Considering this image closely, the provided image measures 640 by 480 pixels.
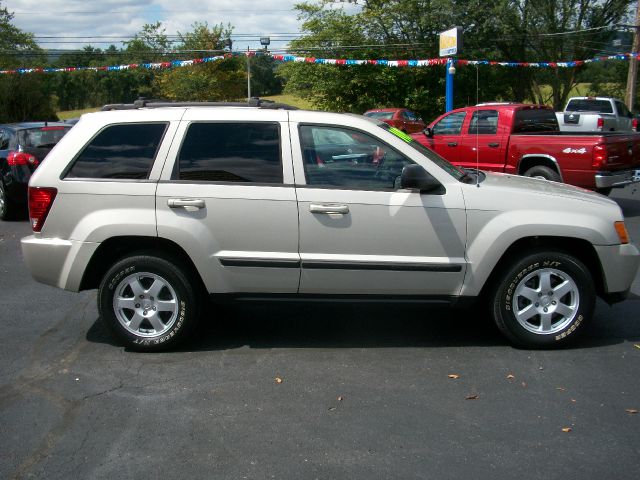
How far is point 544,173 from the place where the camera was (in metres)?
10.9

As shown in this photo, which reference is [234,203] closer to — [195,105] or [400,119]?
[195,105]

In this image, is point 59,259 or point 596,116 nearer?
point 59,259

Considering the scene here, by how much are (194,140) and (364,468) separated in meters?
2.72

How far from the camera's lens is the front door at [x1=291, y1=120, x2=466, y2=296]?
15.8 ft

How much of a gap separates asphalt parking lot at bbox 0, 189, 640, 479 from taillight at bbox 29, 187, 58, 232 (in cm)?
102

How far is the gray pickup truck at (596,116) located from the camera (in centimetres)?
2222

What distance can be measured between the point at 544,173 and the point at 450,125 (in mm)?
2421

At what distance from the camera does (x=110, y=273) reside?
16.4ft

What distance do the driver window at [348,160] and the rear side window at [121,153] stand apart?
1.13m

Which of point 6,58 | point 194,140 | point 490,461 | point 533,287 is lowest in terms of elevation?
point 490,461

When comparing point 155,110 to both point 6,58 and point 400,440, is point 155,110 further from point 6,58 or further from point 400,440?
point 6,58

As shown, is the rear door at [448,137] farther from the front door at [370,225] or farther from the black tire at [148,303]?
the black tire at [148,303]

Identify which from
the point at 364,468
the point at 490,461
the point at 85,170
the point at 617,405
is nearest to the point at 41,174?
the point at 85,170

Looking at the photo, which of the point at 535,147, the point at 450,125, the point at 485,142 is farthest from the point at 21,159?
the point at 535,147
